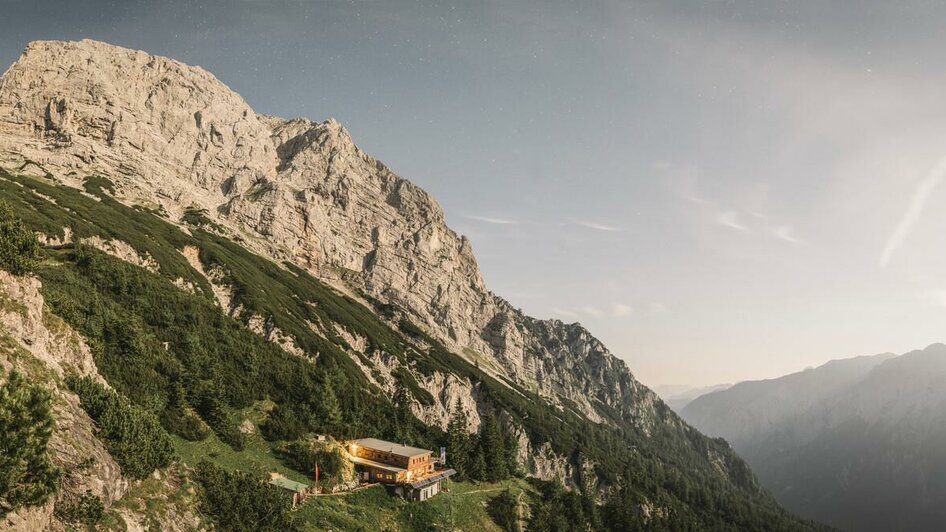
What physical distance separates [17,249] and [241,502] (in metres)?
29.0

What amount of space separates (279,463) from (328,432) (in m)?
18.3

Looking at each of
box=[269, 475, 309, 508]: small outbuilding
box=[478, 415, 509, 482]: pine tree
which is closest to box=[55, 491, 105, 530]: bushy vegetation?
box=[269, 475, 309, 508]: small outbuilding

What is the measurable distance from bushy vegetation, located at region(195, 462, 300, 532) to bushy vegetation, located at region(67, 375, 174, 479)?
5.14 metres

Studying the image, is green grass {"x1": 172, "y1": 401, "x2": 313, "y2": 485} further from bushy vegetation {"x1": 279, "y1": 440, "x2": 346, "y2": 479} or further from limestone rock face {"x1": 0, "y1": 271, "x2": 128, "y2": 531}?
limestone rock face {"x1": 0, "y1": 271, "x2": 128, "y2": 531}

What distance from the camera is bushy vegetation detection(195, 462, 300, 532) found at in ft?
143

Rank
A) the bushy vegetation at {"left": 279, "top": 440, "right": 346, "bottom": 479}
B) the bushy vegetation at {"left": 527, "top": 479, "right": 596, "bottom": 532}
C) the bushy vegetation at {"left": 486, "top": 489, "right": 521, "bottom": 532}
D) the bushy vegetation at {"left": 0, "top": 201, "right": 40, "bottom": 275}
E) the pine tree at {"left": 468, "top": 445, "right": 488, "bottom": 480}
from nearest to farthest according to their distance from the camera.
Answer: the bushy vegetation at {"left": 0, "top": 201, "right": 40, "bottom": 275} < the bushy vegetation at {"left": 279, "top": 440, "right": 346, "bottom": 479} < the bushy vegetation at {"left": 486, "top": 489, "right": 521, "bottom": 532} < the bushy vegetation at {"left": 527, "top": 479, "right": 596, "bottom": 532} < the pine tree at {"left": 468, "top": 445, "right": 488, "bottom": 480}

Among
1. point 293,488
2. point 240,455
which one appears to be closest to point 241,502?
point 293,488

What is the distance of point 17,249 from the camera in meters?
40.1

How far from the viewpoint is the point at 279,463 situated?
61906mm

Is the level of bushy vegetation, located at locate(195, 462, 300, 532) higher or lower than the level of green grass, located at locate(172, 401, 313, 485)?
lower

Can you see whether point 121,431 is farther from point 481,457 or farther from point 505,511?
point 481,457

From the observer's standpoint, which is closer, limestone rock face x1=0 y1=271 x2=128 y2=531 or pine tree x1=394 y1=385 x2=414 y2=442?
limestone rock face x1=0 y1=271 x2=128 y2=531

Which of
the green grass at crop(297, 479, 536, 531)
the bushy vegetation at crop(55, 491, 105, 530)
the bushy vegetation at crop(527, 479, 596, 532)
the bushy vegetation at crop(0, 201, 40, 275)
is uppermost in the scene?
the bushy vegetation at crop(0, 201, 40, 275)

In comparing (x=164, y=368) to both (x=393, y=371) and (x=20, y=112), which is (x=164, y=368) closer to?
(x=393, y=371)
